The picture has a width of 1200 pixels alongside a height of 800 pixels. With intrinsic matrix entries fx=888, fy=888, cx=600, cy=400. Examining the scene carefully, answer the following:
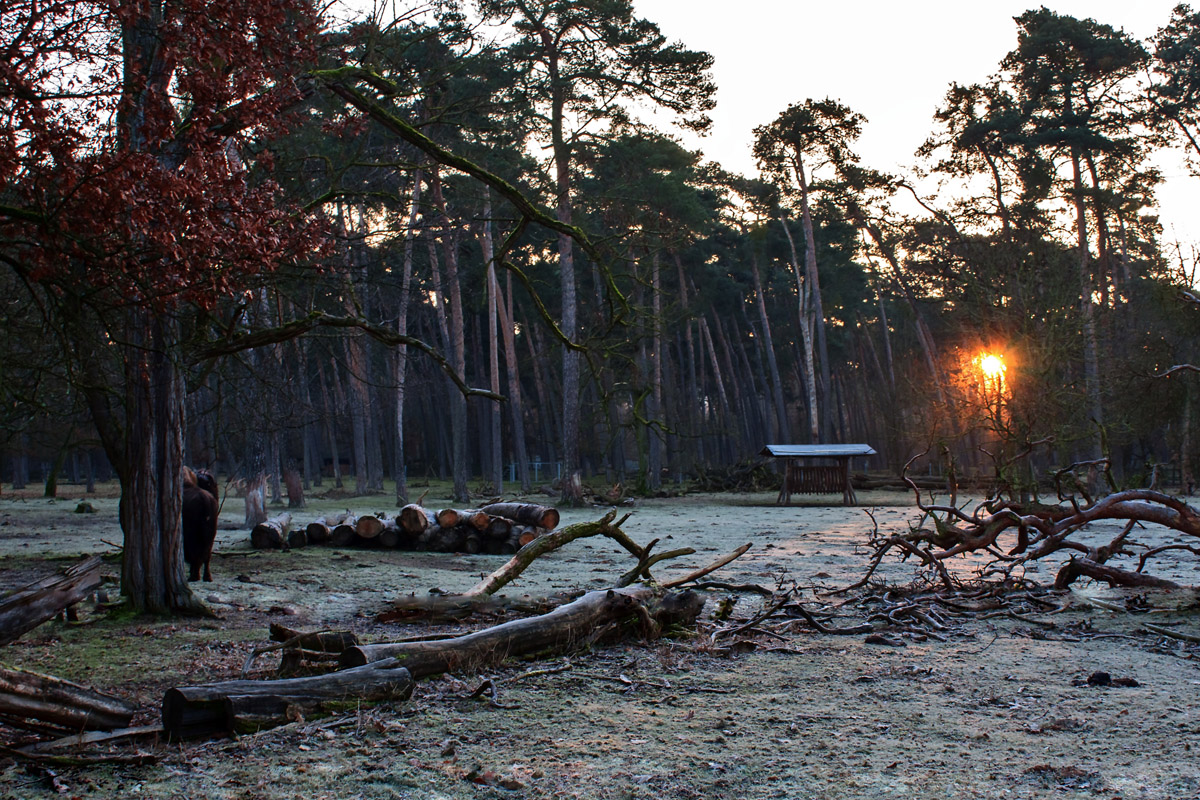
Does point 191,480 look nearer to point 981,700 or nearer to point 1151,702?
point 981,700

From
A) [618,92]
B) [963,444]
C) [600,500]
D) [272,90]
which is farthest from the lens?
[963,444]

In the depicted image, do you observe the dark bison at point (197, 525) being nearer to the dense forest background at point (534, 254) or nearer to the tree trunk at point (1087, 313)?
the dense forest background at point (534, 254)

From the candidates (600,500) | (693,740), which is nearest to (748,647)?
(693,740)

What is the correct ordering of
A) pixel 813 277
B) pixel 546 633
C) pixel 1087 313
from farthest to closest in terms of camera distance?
pixel 813 277 < pixel 1087 313 < pixel 546 633

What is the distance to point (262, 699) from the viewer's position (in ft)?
14.3

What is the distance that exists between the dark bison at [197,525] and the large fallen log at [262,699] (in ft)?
19.7

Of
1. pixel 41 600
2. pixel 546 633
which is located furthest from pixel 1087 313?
pixel 41 600

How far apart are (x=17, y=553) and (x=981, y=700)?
13.6 m

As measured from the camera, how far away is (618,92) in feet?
79.5

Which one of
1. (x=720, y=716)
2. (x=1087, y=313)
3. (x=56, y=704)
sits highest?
(x=1087, y=313)

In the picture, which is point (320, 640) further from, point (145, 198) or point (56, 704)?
point (145, 198)

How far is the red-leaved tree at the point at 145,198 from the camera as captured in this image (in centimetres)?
484

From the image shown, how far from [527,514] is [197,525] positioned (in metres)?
5.85

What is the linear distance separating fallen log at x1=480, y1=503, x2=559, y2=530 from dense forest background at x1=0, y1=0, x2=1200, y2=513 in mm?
2580
